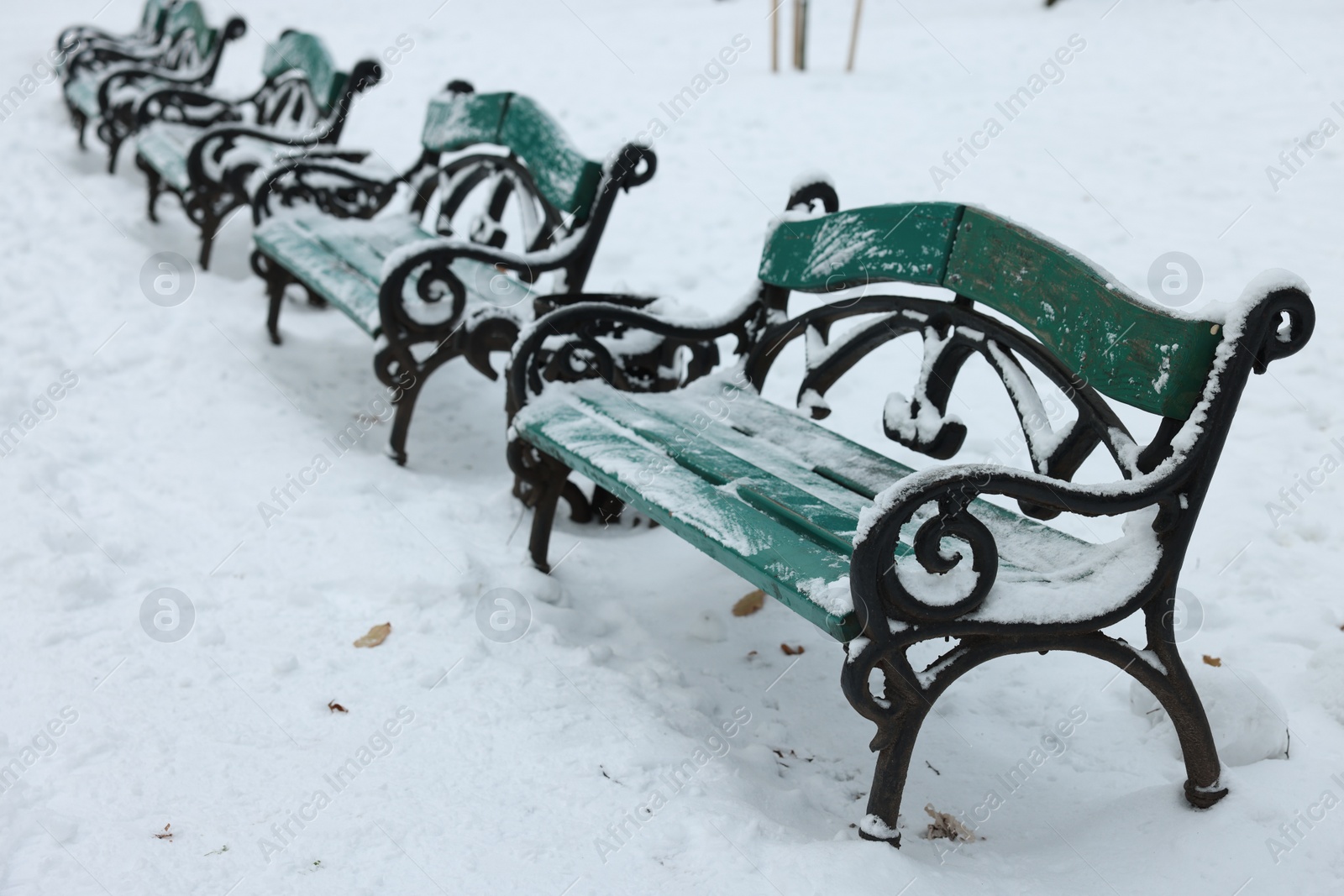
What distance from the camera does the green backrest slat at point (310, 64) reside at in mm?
5527

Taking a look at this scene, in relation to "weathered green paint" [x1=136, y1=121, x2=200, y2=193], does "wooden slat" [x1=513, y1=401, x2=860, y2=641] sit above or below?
above

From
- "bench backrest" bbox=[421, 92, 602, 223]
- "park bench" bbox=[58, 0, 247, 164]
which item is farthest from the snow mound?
"park bench" bbox=[58, 0, 247, 164]

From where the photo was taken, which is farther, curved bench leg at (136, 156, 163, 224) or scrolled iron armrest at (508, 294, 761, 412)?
curved bench leg at (136, 156, 163, 224)

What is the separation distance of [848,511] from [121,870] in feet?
5.30

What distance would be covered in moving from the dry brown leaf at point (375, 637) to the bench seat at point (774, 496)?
24.6 inches

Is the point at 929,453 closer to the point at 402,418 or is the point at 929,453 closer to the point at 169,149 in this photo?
the point at 402,418

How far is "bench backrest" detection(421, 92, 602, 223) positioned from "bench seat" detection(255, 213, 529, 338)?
1.41 feet

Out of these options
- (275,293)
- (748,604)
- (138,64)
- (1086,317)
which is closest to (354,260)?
(275,293)

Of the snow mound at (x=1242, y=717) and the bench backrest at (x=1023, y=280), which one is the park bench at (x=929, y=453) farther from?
the snow mound at (x=1242, y=717)

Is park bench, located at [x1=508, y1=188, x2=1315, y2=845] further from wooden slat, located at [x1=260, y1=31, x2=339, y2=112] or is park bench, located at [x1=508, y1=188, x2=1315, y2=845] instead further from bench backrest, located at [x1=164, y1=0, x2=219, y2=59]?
bench backrest, located at [x1=164, y1=0, x2=219, y2=59]

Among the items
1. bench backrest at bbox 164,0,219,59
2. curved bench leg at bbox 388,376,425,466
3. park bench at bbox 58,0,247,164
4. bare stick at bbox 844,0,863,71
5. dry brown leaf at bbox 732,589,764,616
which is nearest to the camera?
dry brown leaf at bbox 732,589,764,616

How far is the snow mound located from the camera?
236 centimetres

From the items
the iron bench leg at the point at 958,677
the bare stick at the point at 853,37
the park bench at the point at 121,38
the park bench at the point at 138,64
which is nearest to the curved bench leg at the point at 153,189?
the park bench at the point at 138,64

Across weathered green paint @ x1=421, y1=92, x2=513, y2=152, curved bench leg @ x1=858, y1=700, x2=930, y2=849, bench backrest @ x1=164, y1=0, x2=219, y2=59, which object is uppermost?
weathered green paint @ x1=421, y1=92, x2=513, y2=152
